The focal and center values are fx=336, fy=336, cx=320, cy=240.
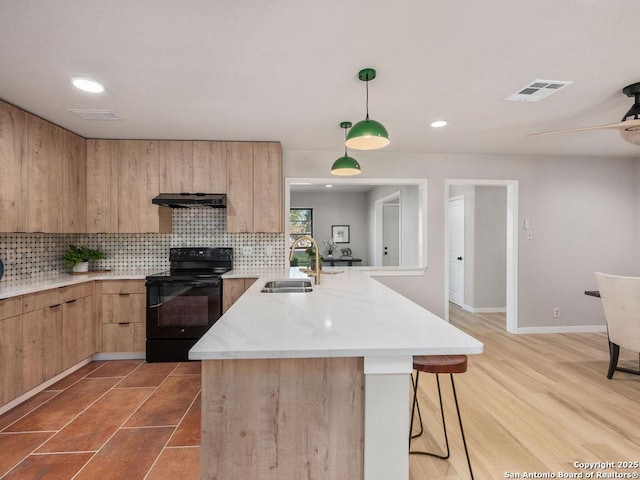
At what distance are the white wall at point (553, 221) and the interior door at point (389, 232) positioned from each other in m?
3.27

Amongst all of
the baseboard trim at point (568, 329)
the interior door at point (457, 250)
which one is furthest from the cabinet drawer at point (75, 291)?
the interior door at point (457, 250)

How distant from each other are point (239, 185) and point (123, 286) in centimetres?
159

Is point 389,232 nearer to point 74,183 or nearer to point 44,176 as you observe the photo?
point 74,183

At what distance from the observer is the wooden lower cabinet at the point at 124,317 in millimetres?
3451

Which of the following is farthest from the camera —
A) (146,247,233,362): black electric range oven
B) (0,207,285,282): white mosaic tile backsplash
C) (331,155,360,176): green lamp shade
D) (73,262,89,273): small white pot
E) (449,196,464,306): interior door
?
(449,196,464,306): interior door

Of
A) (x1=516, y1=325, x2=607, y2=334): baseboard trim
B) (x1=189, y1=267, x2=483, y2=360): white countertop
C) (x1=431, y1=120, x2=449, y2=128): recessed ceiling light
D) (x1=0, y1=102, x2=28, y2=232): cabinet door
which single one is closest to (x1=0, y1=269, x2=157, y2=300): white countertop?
(x1=0, y1=102, x2=28, y2=232): cabinet door

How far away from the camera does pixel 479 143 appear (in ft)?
12.5

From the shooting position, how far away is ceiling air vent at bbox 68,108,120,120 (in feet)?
9.11

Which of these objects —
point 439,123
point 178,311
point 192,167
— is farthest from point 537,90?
point 178,311

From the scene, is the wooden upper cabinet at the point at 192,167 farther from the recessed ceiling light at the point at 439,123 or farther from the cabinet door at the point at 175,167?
the recessed ceiling light at the point at 439,123

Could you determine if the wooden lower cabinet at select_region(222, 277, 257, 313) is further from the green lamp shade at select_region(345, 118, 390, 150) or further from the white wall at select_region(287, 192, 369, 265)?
the white wall at select_region(287, 192, 369, 265)

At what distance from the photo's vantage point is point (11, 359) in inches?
96.2

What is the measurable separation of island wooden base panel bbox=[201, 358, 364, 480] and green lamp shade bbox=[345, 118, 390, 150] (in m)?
1.26

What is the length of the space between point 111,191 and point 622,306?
194 inches
